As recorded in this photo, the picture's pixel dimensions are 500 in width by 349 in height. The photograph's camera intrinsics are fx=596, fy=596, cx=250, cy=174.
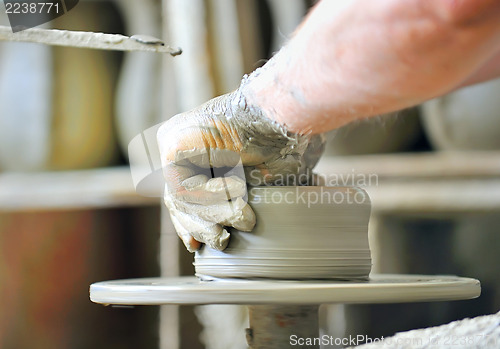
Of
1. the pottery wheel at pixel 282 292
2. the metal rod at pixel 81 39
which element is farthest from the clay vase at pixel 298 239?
the metal rod at pixel 81 39

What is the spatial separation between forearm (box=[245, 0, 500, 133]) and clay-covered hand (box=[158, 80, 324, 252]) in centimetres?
19

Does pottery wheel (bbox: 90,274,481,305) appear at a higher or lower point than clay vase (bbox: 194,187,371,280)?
lower

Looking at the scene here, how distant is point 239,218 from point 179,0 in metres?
1.44

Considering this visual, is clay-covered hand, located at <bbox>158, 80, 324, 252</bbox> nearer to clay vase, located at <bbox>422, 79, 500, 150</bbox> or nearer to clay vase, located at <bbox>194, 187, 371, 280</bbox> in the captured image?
clay vase, located at <bbox>194, 187, 371, 280</bbox>

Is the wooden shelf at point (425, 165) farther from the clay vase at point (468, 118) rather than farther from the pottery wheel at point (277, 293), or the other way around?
the pottery wheel at point (277, 293)

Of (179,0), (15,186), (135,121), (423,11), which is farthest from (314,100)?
(15,186)

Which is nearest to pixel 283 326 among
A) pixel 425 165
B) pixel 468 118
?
pixel 425 165

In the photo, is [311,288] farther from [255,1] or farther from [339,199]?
[255,1]

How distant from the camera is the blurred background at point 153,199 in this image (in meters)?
2.28

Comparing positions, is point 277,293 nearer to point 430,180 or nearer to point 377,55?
point 377,55

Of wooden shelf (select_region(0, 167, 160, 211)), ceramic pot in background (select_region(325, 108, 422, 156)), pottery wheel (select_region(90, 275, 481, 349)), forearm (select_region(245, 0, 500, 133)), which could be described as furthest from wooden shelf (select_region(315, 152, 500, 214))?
forearm (select_region(245, 0, 500, 133))

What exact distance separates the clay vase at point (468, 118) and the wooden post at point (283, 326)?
1.19m

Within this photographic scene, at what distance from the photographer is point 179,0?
242 centimetres

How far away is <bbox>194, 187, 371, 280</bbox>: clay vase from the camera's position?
1253 mm
